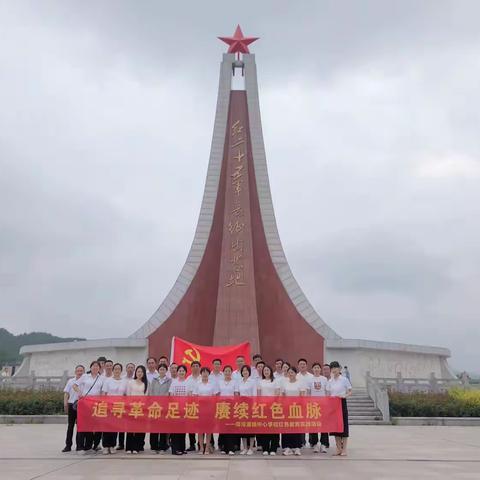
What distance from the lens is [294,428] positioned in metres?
6.10

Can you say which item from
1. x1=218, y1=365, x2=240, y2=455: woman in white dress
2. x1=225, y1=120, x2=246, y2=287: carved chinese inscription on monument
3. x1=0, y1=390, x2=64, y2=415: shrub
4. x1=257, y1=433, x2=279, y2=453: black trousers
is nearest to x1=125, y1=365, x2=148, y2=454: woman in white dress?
x1=218, y1=365, x2=240, y2=455: woman in white dress

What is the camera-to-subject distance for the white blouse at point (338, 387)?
6234 millimetres

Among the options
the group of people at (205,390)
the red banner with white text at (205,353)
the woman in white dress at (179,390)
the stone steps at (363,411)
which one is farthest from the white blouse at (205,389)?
the stone steps at (363,411)

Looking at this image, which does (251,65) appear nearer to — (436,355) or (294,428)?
(436,355)

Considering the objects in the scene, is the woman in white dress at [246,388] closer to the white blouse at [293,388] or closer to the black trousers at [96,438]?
the white blouse at [293,388]

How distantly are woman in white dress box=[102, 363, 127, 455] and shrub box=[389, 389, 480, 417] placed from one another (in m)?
6.45

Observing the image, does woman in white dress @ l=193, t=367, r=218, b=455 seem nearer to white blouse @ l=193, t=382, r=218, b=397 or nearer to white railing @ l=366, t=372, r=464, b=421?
white blouse @ l=193, t=382, r=218, b=397

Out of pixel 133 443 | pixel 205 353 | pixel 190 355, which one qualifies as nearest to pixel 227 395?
pixel 133 443

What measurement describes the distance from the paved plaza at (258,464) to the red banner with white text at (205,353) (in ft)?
11.7

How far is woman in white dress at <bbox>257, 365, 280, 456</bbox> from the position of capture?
6.17 meters

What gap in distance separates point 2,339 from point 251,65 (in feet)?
200

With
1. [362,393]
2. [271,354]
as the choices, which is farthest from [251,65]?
[362,393]

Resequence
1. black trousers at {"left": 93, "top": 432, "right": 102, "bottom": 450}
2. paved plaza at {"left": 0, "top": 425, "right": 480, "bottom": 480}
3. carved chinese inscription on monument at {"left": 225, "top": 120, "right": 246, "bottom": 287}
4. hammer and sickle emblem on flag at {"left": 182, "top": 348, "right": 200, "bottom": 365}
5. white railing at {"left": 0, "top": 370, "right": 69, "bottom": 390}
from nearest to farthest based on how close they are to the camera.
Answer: paved plaza at {"left": 0, "top": 425, "right": 480, "bottom": 480} → black trousers at {"left": 93, "top": 432, "right": 102, "bottom": 450} → hammer and sickle emblem on flag at {"left": 182, "top": 348, "right": 200, "bottom": 365} → white railing at {"left": 0, "top": 370, "right": 69, "bottom": 390} → carved chinese inscription on monument at {"left": 225, "top": 120, "right": 246, "bottom": 287}

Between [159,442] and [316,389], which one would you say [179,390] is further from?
[316,389]
